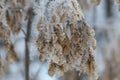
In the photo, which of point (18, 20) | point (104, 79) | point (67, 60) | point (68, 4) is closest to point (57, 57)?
point (67, 60)

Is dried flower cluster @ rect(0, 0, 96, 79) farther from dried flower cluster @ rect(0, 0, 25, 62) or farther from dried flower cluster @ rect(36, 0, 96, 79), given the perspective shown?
dried flower cluster @ rect(0, 0, 25, 62)

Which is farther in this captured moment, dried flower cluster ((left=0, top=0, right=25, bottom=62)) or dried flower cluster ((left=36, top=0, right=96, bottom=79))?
dried flower cluster ((left=0, top=0, right=25, bottom=62))

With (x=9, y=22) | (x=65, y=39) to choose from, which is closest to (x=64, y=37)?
(x=65, y=39)

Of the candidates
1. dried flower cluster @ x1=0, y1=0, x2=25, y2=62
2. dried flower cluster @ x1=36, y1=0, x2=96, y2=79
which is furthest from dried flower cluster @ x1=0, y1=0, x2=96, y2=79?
dried flower cluster @ x1=0, y1=0, x2=25, y2=62

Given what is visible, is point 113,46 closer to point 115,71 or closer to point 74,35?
point 115,71

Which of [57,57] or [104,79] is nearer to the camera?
[57,57]

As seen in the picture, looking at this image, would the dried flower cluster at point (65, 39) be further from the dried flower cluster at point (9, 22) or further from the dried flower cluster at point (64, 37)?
the dried flower cluster at point (9, 22)

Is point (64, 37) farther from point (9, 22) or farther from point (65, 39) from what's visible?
point (9, 22)

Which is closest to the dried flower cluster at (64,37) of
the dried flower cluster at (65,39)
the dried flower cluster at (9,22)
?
the dried flower cluster at (65,39)
